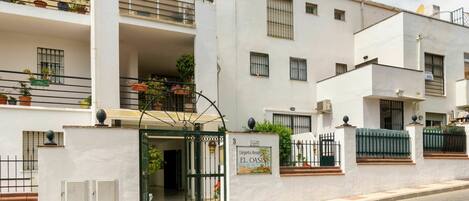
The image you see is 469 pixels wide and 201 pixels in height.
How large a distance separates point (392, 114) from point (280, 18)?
273 inches

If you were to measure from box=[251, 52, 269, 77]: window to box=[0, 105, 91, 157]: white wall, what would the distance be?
850cm

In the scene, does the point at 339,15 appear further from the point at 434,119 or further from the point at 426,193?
the point at 426,193

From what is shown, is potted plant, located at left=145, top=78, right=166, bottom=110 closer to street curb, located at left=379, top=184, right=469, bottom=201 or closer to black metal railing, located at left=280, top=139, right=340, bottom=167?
black metal railing, located at left=280, top=139, right=340, bottom=167

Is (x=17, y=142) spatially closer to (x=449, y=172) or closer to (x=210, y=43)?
(x=210, y=43)

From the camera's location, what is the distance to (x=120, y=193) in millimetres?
13141

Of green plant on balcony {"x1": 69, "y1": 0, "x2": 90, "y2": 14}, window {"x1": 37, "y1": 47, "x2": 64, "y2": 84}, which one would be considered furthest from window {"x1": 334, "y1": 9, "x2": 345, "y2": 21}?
window {"x1": 37, "y1": 47, "x2": 64, "y2": 84}

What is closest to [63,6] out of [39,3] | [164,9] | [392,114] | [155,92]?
[39,3]

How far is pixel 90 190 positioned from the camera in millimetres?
12594

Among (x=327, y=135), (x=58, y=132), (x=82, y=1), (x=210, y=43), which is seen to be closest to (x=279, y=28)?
(x=210, y=43)

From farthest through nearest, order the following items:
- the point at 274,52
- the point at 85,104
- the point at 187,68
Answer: the point at 274,52 → the point at 187,68 → the point at 85,104

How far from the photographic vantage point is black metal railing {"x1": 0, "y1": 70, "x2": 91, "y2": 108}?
17086 millimetres

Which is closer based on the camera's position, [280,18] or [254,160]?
[254,160]

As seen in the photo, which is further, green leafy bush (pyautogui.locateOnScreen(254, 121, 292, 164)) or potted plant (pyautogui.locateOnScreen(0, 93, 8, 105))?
green leafy bush (pyautogui.locateOnScreen(254, 121, 292, 164))

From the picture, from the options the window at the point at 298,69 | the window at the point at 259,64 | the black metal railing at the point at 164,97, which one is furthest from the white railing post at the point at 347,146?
the window at the point at 298,69
